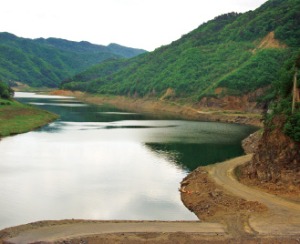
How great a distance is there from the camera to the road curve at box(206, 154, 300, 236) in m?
34.5

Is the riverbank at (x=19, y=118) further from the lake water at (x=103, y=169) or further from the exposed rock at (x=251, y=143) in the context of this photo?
the exposed rock at (x=251, y=143)

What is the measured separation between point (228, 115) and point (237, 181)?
295 ft

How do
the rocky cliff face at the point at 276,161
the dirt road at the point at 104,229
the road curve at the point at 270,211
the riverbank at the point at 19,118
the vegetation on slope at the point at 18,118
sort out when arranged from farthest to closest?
the vegetation on slope at the point at 18,118 < the riverbank at the point at 19,118 < the rocky cliff face at the point at 276,161 < the road curve at the point at 270,211 < the dirt road at the point at 104,229

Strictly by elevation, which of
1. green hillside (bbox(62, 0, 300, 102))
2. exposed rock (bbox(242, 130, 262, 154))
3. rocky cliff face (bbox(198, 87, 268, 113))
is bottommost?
exposed rock (bbox(242, 130, 262, 154))

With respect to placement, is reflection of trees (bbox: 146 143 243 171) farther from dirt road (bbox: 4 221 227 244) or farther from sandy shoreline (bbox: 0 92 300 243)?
dirt road (bbox: 4 221 227 244)

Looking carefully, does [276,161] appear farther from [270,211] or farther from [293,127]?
[270,211]

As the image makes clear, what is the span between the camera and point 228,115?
136 meters

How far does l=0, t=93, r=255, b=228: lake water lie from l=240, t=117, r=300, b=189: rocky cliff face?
9.81 meters

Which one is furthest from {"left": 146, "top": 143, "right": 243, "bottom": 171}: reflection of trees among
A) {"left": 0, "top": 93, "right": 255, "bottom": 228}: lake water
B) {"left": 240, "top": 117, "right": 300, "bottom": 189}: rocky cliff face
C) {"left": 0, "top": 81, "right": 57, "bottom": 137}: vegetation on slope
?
{"left": 0, "top": 81, "right": 57, "bottom": 137}: vegetation on slope

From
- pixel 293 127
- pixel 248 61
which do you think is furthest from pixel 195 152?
pixel 248 61

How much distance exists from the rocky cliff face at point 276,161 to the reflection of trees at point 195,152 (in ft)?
45.1

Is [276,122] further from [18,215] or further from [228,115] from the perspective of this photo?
[228,115]

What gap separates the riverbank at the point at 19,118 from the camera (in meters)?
96.4

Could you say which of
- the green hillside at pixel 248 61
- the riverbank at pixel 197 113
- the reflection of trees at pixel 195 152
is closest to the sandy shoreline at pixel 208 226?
the reflection of trees at pixel 195 152
